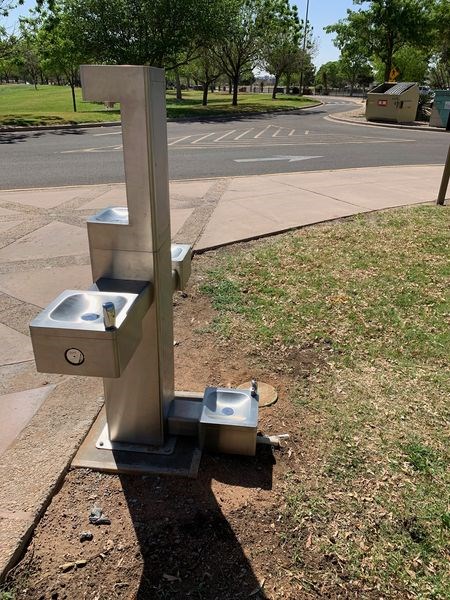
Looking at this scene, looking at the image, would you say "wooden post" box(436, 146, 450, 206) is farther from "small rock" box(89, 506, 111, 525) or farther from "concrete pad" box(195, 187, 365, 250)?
"small rock" box(89, 506, 111, 525)

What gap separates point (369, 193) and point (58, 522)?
7409 mm

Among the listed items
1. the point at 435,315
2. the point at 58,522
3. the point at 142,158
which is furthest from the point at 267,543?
the point at 435,315

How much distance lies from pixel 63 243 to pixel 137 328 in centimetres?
379

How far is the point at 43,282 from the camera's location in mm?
4391

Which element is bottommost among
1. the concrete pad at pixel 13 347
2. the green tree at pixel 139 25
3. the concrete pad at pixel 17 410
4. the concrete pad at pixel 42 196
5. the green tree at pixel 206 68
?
the concrete pad at pixel 42 196

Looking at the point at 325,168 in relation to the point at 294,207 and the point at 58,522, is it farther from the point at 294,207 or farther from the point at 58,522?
the point at 58,522

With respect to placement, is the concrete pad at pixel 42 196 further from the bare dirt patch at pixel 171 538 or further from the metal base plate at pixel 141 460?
the bare dirt patch at pixel 171 538

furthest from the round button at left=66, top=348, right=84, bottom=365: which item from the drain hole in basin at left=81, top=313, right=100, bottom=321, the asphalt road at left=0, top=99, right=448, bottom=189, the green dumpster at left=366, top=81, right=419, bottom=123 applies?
the green dumpster at left=366, top=81, right=419, bottom=123

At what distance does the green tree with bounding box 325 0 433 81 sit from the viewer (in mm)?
25625

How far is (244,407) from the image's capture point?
2578 mm

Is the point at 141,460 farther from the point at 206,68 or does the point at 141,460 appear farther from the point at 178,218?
the point at 206,68

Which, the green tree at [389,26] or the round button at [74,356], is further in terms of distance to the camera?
the green tree at [389,26]

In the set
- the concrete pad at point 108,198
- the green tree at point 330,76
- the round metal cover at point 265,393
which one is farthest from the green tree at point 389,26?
the green tree at point 330,76

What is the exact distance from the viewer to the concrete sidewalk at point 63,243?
2.34 m
